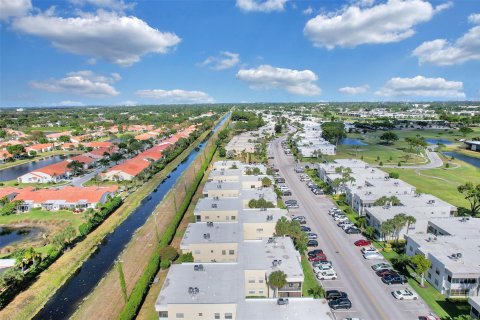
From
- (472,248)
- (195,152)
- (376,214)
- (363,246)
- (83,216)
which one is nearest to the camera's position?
(472,248)

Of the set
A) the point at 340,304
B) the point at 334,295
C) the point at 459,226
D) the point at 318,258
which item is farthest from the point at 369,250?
the point at 459,226

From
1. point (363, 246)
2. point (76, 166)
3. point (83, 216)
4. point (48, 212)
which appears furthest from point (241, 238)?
point (76, 166)

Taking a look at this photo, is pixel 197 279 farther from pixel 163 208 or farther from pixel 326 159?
pixel 326 159

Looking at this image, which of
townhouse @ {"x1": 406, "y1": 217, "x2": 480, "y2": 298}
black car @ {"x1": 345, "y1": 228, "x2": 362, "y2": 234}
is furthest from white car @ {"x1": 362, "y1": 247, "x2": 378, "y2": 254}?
black car @ {"x1": 345, "y1": 228, "x2": 362, "y2": 234}

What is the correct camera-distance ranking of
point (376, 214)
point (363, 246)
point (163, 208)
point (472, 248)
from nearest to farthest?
point (472, 248)
point (363, 246)
point (376, 214)
point (163, 208)

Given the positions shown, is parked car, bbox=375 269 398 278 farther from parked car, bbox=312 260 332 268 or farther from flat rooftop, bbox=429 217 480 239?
flat rooftop, bbox=429 217 480 239

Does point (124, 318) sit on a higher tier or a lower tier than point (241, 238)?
lower

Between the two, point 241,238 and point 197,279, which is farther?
point 241,238
